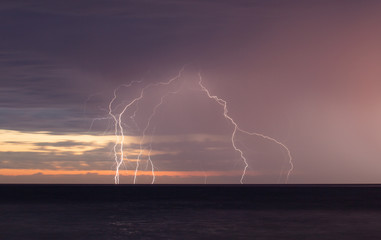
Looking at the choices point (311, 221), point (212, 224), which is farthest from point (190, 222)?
point (311, 221)

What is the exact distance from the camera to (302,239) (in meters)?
25.7

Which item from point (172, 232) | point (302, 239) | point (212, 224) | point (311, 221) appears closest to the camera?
point (302, 239)

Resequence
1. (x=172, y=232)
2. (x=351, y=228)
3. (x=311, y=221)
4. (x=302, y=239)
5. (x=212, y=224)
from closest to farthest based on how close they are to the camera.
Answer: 1. (x=302, y=239)
2. (x=172, y=232)
3. (x=351, y=228)
4. (x=212, y=224)
5. (x=311, y=221)

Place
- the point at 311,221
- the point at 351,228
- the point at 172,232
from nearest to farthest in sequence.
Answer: the point at 172,232 → the point at 351,228 → the point at 311,221

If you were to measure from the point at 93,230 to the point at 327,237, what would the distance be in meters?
12.2

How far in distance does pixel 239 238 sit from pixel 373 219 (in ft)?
48.3

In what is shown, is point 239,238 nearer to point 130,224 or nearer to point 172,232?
point 172,232

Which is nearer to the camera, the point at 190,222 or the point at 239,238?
the point at 239,238

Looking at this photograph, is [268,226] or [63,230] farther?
[268,226]

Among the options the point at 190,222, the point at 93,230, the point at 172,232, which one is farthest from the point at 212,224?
the point at 93,230

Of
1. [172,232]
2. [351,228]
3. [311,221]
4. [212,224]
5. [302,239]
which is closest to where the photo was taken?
[302,239]

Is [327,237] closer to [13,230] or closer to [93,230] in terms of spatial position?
[93,230]

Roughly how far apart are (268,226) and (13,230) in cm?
1412

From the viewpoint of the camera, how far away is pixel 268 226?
106 ft
